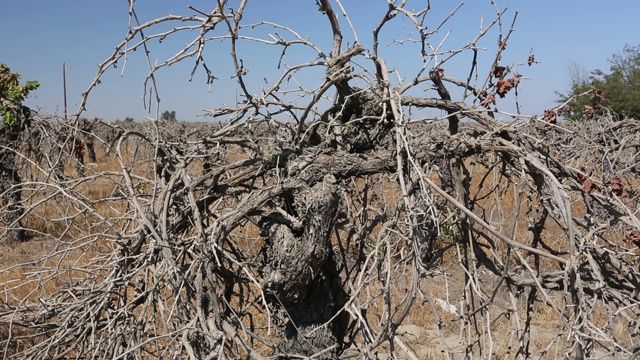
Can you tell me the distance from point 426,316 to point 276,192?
3402 millimetres

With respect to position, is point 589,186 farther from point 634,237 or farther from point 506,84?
point 506,84

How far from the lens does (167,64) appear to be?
81.4 inches

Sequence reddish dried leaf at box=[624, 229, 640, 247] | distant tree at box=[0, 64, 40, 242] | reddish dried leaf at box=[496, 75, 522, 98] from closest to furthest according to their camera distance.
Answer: reddish dried leaf at box=[624, 229, 640, 247] < reddish dried leaf at box=[496, 75, 522, 98] < distant tree at box=[0, 64, 40, 242]

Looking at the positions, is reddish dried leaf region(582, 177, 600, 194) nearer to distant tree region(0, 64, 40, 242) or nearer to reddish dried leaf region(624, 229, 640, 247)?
reddish dried leaf region(624, 229, 640, 247)

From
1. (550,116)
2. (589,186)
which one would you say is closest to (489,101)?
(550,116)

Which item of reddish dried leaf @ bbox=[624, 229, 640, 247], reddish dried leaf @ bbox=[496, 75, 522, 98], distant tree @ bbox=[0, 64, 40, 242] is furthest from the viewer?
distant tree @ bbox=[0, 64, 40, 242]

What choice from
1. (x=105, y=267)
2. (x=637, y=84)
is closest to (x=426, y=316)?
(x=105, y=267)

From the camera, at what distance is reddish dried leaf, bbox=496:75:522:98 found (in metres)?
2.13

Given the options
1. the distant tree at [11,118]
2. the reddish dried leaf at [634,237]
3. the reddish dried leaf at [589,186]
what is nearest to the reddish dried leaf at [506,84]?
the reddish dried leaf at [589,186]

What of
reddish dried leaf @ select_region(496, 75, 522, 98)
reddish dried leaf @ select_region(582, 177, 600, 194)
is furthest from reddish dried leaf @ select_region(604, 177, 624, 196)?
reddish dried leaf @ select_region(496, 75, 522, 98)

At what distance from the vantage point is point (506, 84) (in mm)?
2135

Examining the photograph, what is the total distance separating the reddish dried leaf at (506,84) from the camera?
213cm

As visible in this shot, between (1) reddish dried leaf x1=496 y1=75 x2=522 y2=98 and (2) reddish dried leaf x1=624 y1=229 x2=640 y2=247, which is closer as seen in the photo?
(2) reddish dried leaf x1=624 y1=229 x2=640 y2=247

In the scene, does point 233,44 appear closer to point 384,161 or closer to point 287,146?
point 287,146
